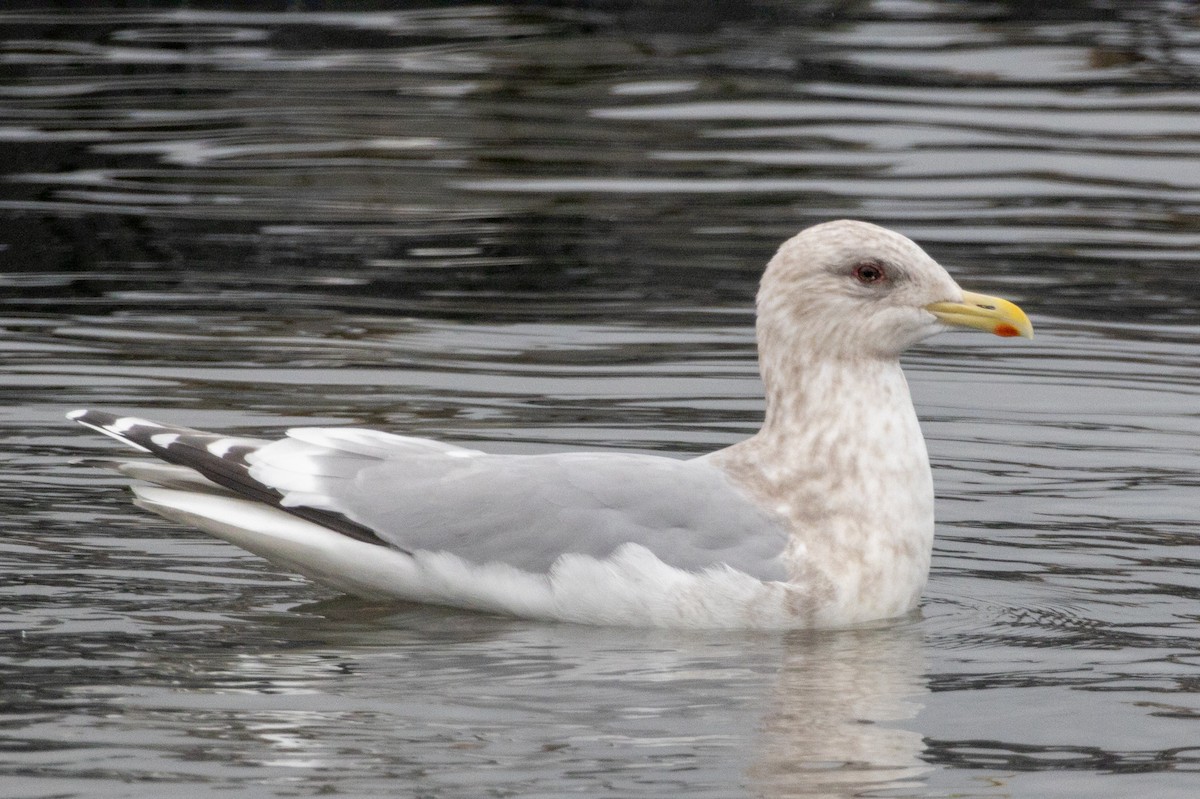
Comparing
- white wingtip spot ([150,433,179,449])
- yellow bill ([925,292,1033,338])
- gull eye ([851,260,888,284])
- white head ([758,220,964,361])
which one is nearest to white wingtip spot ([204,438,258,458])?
white wingtip spot ([150,433,179,449])

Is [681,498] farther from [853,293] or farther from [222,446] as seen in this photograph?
[222,446]

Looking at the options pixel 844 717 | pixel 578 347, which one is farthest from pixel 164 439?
pixel 578 347

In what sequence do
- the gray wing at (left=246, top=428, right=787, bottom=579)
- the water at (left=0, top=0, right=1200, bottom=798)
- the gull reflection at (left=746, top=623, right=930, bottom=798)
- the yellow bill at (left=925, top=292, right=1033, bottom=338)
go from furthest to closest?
the yellow bill at (left=925, top=292, right=1033, bottom=338) → the gray wing at (left=246, top=428, right=787, bottom=579) → the water at (left=0, top=0, right=1200, bottom=798) → the gull reflection at (left=746, top=623, right=930, bottom=798)

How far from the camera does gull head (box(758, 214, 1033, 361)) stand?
7.43 meters

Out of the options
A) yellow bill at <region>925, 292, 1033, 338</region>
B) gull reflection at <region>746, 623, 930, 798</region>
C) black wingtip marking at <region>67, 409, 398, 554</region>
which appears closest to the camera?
gull reflection at <region>746, 623, 930, 798</region>

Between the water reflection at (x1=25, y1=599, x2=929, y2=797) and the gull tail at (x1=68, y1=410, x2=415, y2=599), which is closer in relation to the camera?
the water reflection at (x1=25, y1=599, x2=929, y2=797)

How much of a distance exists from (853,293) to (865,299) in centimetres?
4

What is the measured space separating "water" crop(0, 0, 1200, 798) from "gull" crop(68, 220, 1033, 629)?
0.47 feet

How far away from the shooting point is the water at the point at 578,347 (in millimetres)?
6289

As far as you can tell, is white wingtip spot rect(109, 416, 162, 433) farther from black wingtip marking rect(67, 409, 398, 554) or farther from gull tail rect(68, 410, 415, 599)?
black wingtip marking rect(67, 409, 398, 554)

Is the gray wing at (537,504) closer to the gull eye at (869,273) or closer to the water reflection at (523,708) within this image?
the water reflection at (523,708)

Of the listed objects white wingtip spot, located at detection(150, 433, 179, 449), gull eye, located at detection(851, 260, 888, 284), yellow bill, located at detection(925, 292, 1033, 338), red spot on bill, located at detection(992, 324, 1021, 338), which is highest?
gull eye, located at detection(851, 260, 888, 284)

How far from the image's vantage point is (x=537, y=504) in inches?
284

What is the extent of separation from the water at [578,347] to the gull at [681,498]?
143 millimetres
